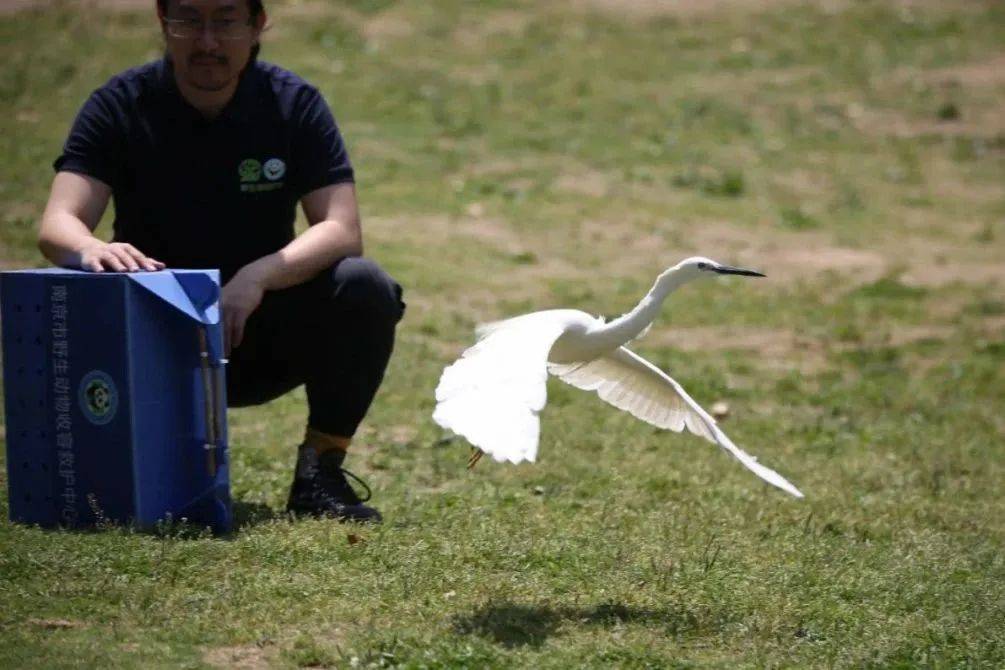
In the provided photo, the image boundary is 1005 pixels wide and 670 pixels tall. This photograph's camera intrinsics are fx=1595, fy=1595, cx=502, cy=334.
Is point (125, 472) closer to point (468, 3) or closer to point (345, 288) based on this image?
point (345, 288)

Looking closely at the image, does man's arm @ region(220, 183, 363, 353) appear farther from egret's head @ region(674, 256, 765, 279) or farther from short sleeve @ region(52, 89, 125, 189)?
egret's head @ region(674, 256, 765, 279)

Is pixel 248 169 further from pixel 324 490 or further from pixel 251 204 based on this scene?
pixel 324 490

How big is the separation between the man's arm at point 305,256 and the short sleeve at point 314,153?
0.10ft

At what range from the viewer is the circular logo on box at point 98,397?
4.27 meters

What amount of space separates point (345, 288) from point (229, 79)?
2.29 ft

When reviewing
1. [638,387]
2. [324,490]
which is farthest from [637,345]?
[324,490]

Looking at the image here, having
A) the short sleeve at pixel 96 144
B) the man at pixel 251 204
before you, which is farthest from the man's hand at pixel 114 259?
the short sleeve at pixel 96 144

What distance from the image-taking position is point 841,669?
384 cm

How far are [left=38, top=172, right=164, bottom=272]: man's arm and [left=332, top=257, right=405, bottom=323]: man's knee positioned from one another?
540 millimetres

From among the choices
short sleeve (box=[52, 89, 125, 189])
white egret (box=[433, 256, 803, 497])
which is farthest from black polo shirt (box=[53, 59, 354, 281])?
white egret (box=[433, 256, 803, 497])

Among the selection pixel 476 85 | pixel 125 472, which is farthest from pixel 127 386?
pixel 476 85

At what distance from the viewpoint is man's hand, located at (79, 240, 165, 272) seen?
427cm

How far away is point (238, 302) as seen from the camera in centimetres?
452

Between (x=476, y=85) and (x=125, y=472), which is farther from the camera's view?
(x=476, y=85)
